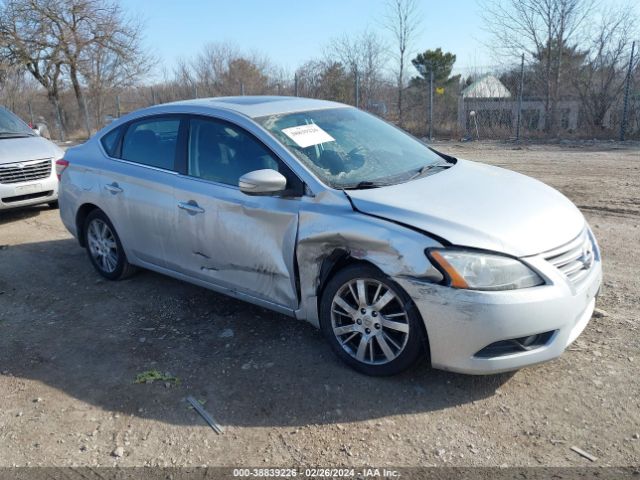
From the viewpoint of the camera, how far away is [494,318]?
2.89 meters

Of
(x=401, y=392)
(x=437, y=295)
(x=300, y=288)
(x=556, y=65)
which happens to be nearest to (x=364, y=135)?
(x=300, y=288)

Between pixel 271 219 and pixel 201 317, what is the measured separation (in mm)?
1225

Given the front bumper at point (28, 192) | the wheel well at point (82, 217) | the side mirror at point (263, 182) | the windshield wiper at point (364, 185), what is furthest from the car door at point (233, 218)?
the front bumper at point (28, 192)

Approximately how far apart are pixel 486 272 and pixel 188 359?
209cm

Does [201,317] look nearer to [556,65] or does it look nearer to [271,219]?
[271,219]

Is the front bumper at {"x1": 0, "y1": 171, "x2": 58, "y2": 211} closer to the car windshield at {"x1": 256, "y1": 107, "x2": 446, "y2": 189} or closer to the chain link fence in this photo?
the car windshield at {"x1": 256, "y1": 107, "x2": 446, "y2": 189}

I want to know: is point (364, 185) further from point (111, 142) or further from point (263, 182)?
point (111, 142)

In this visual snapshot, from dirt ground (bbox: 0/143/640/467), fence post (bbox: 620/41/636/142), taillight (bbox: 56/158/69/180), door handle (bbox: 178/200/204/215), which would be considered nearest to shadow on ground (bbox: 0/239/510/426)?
dirt ground (bbox: 0/143/640/467)

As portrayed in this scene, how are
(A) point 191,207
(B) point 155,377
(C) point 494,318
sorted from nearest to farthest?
(C) point 494,318 < (B) point 155,377 < (A) point 191,207

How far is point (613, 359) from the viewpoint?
349 cm

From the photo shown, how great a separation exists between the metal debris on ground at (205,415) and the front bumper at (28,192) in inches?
230

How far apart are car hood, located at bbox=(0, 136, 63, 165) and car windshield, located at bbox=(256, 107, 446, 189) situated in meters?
5.44

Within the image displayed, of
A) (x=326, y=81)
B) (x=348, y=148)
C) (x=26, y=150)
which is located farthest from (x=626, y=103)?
(x=26, y=150)

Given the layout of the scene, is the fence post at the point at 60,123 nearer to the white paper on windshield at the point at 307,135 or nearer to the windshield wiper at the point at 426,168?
the white paper on windshield at the point at 307,135
